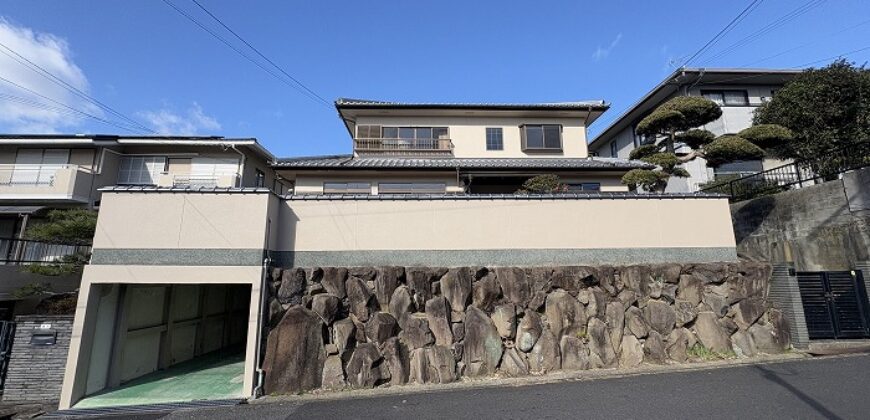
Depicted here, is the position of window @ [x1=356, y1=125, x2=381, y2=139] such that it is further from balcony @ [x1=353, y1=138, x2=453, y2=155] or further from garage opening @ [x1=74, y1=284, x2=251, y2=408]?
garage opening @ [x1=74, y1=284, x2=251, y2=408]

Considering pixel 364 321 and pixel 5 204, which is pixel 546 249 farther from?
pixel 5 204

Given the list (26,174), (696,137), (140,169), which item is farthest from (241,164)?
(696,137)

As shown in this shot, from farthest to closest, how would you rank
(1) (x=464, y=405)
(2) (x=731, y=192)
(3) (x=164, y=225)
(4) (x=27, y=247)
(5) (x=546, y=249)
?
(2) (x=731, y=192)
(4) (x=27, y=247)
(5) (x=546, y=249)
(3) (x=164, y=225)
(1) (x=464, y=405)

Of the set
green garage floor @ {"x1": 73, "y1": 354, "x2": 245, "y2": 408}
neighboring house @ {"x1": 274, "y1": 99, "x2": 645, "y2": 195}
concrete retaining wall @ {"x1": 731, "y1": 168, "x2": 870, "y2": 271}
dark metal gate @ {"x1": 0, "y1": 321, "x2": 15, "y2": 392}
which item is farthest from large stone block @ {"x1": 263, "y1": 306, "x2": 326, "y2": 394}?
concrete retaining wall @ {"x1": 731, "y1": 168, "x2": 870, "y2": 271}

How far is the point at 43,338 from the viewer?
625 cm

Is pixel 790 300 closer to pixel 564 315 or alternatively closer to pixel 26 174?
pixel 564 315

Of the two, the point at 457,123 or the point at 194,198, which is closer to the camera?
the point at 194,198

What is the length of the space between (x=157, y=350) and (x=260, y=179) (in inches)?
398

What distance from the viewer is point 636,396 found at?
5.47 metres

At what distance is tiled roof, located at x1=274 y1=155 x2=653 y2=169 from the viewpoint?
12.1 meters

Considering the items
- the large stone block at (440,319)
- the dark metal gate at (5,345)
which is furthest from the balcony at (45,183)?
the large stone block at (440,319)

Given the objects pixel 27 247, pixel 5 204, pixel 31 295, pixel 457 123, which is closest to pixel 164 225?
pixel 31 295

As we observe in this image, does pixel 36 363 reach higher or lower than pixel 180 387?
higher

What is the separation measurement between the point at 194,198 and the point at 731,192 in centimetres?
1684
